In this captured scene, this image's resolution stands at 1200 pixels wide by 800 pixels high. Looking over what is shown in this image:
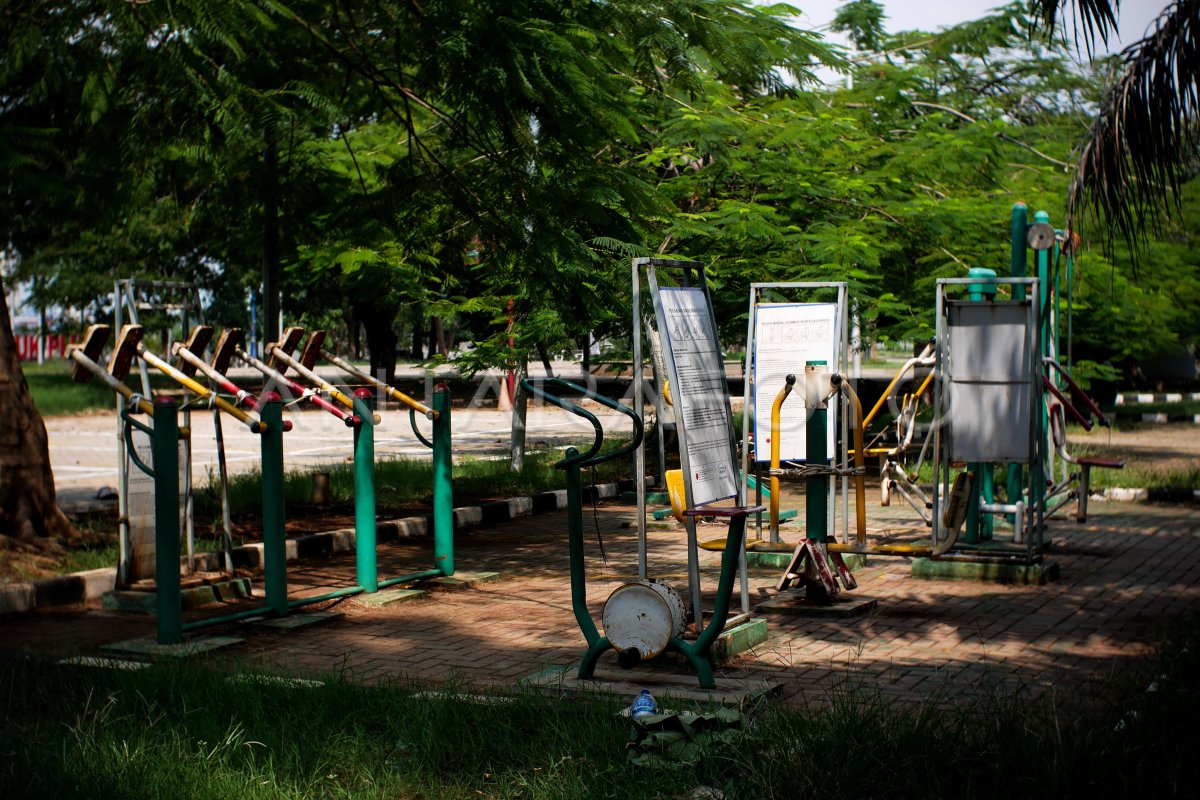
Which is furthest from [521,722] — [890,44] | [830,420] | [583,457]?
[890,44]

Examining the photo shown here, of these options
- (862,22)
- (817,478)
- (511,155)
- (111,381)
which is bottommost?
(817,478)

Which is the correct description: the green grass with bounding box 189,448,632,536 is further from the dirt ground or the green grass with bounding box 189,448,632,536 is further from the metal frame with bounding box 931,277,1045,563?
the metal frame with bounding box 931,277,1045,563

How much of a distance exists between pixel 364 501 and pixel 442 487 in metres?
0.75

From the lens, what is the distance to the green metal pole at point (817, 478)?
289 inches

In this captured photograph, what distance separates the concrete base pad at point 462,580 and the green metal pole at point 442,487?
0.08m

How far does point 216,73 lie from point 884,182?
335 inches

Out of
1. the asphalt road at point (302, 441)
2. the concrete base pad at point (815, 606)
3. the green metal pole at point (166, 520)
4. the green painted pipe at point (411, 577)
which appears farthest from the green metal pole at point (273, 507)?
the asphalt road at point (302, 441)

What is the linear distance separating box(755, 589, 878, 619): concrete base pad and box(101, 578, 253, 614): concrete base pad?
336cm

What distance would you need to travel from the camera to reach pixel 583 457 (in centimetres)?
561

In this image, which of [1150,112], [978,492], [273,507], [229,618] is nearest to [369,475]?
[273,507]

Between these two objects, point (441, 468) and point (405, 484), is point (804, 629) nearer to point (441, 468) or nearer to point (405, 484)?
point (441, 468)

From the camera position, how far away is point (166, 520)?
258 inches

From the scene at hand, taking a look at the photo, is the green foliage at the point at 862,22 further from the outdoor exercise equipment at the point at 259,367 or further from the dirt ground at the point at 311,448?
the outdoor exercise equipment at the point at 259,367

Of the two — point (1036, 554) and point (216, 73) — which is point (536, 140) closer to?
point (216, 73)
